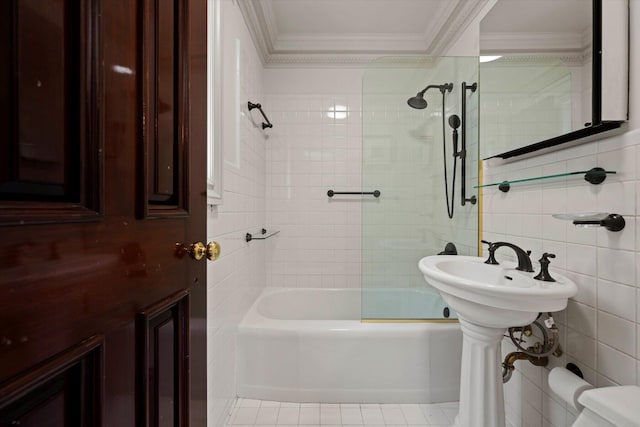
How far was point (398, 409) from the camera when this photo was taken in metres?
1.61

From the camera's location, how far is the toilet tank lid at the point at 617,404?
652mm

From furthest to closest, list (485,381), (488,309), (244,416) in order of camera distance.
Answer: (244,416)
(485,381)
(488,309)

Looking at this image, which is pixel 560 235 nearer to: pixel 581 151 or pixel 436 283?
pixel 581 151

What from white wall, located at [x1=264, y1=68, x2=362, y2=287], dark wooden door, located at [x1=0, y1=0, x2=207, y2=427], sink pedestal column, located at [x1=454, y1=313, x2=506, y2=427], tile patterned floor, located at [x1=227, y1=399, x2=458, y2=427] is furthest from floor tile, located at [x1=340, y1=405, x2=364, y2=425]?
dark wooden door, located at [x1=0, y1=0, x2=207, y2=427]

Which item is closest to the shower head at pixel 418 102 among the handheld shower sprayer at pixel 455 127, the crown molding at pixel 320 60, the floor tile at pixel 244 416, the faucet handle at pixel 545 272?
the handheld shower sprayer at pixel 455 127

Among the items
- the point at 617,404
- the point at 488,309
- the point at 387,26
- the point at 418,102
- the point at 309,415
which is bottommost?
the point at 309,415

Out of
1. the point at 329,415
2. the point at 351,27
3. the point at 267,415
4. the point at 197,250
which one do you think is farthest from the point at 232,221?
the point at 351,27

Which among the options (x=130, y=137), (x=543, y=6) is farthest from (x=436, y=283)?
(x=543, y=6)

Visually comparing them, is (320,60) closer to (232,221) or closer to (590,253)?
(232,221)

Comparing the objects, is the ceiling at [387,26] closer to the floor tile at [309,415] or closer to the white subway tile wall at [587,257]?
the white subway tile wall at [587,257]

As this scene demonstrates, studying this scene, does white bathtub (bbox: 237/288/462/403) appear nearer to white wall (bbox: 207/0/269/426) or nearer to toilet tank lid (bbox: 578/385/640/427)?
white wall (bbox: 207/0/269/426)

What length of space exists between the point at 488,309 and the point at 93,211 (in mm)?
1122

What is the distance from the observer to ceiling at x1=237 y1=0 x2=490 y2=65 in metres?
1.98

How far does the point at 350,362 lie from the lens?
1.66 m
